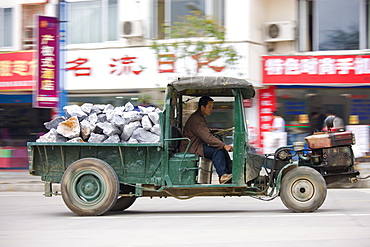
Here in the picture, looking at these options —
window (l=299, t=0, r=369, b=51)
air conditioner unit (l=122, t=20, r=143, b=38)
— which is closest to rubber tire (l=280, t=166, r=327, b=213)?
window (l=299, t=0, r=369, b=51)

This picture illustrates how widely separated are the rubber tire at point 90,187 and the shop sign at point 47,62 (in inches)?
329

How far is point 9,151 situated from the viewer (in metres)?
19.2

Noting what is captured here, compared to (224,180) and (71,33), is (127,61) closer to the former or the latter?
(71,33)

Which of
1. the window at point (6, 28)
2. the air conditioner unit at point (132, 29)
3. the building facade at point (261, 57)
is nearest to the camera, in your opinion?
the building facade at point (261, 57)

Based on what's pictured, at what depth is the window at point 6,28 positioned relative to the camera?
2089 cm

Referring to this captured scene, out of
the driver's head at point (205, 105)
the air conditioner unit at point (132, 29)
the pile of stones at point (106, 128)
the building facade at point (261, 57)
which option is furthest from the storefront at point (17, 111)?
the driver's head at point (205, 105)

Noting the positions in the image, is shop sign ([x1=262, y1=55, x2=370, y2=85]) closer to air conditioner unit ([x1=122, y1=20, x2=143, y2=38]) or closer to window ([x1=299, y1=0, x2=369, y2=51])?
window ([x1=299, y1=0, x2=369, y2=51])

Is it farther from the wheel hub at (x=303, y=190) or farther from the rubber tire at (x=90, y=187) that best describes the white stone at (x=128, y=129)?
the wheel hub at (x=303, y=190)

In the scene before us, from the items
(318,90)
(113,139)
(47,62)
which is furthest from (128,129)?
(318,90)

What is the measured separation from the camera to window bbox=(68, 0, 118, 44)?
778 inches

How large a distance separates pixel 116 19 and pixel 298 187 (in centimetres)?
1267

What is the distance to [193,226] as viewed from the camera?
24.6 feet

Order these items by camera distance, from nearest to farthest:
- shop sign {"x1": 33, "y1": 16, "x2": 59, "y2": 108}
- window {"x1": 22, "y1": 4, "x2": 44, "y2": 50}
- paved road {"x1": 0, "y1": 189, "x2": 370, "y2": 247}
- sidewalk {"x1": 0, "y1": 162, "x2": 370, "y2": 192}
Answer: paved road {"x1": 0, "y1": 189, "x2": 370, "y2": 247}
sidewalk {"x1": 0, "y1": 162, "x2": 370, "y2": 192}
shop sign {"x1": 33, "y1": 16, "x2": 59, "y2": 108}
window {"x1": 22, "y1": 4, "x2": 44, "y2": 50}

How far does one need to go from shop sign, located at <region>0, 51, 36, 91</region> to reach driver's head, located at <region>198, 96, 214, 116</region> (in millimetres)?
11529
